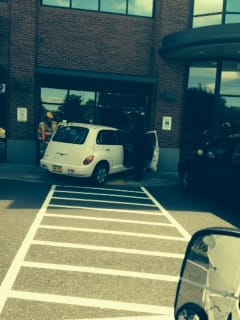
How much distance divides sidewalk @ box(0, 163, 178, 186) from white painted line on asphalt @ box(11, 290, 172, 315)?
7084mm

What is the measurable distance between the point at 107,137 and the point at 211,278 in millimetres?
9684

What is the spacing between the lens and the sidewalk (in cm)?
1136

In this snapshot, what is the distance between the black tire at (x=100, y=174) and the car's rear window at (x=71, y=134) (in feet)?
3.19

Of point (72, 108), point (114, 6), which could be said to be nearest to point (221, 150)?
point (72, 108)

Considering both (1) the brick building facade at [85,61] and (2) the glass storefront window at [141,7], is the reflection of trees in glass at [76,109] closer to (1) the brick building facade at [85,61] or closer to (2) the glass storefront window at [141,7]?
(1) the brick building facade at [85,61]

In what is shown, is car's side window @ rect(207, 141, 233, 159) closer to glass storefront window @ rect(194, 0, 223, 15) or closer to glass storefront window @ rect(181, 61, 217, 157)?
glass storefront window @ rect(181, 61, 217, 157)

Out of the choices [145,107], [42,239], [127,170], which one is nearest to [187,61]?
[145,107]

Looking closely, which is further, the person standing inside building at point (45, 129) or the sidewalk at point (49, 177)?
the person standing inside building at point (45, 129)

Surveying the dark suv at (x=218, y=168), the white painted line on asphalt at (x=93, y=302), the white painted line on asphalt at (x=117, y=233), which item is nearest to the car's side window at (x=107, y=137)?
the dark suv at (x=218, y=168)

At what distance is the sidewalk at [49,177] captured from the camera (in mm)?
11363

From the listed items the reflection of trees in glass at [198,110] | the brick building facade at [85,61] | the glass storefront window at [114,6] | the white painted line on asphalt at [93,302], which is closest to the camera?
the white painted line on asphalt at [93,302]

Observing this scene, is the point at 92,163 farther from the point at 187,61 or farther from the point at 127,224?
the point at 187,61

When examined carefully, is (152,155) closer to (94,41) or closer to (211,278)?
→ (94,41)

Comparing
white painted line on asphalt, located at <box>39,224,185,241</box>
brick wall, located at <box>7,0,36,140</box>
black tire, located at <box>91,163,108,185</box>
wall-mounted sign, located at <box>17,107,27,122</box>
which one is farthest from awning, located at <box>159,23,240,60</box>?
white painted line on asphalt, located at <box>39,224,185,241</box>
